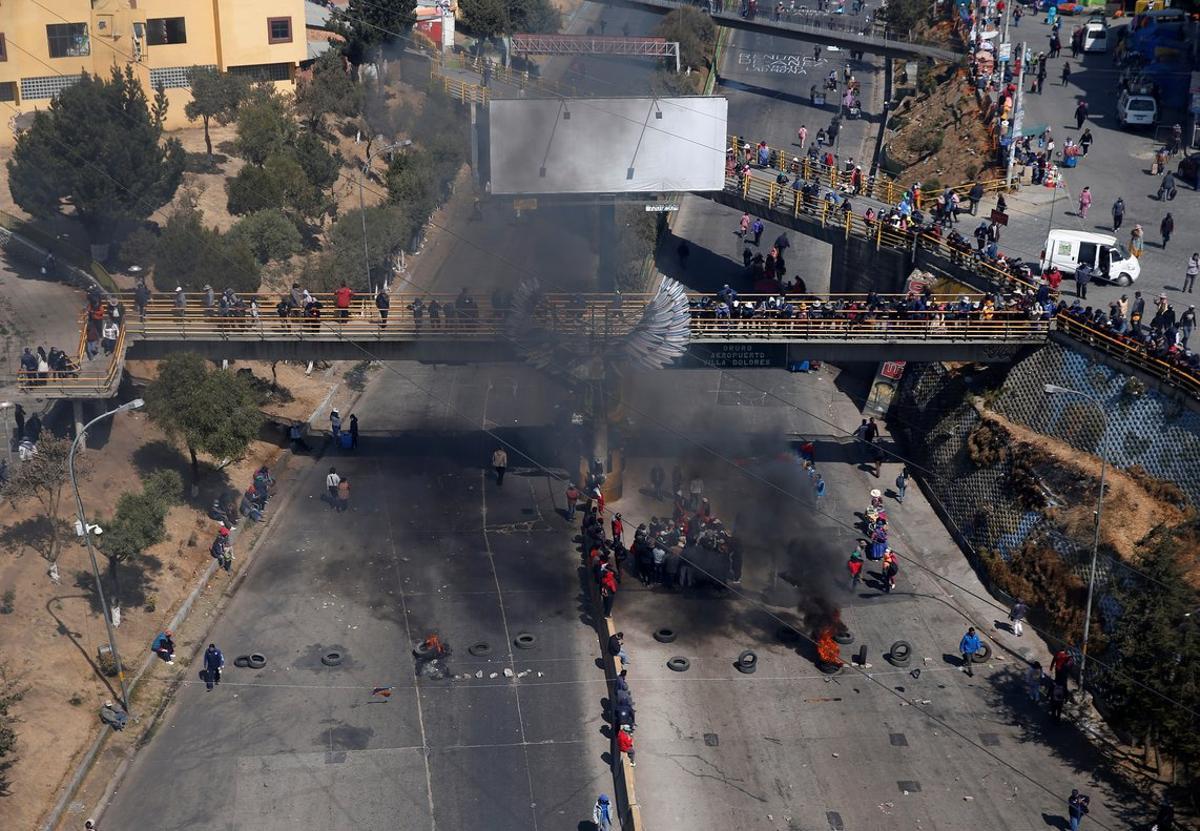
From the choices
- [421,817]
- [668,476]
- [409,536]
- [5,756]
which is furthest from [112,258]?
[421,817]

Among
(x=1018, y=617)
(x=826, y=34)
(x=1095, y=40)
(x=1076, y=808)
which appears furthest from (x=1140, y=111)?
(x=1076, y=808)

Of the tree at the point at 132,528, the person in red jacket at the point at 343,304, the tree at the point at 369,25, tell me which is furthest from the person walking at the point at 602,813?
the tree at the point at 369,25

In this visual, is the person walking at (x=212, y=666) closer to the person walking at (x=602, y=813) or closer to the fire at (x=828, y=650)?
the person walking at (x=602, y=813)

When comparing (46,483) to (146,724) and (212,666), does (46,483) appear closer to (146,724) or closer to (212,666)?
(212,666)

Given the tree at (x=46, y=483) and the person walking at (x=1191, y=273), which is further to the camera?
the person walking at (x=1191, y=273)

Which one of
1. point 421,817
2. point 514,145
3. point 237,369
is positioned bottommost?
point 421,817

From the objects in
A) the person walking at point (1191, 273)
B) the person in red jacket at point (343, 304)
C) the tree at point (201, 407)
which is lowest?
the tree at point (201, 407)

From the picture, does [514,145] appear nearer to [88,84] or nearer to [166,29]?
[88,84]

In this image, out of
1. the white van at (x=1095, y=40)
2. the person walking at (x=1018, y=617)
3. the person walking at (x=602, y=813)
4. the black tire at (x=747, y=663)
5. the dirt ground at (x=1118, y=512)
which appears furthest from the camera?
the white van at (x=1095, y=40)
